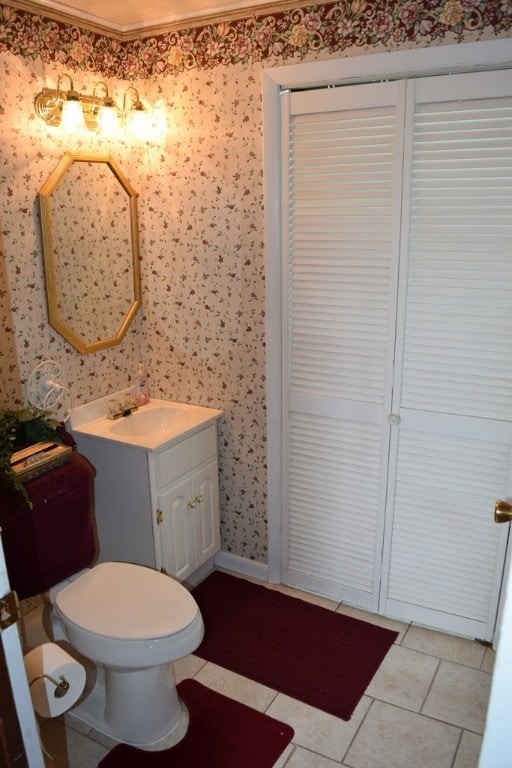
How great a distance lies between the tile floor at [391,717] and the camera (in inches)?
77.3

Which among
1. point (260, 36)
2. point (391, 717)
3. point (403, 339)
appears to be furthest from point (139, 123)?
point (391, 717)

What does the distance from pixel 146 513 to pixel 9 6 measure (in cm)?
189

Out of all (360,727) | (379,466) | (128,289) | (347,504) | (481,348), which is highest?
(128,289)

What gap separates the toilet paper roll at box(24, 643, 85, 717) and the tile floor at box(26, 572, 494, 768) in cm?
36

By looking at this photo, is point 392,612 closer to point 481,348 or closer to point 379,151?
point 481,348

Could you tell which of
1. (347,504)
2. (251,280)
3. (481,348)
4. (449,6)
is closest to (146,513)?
(347,504)

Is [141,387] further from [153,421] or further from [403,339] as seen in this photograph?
[403,339]

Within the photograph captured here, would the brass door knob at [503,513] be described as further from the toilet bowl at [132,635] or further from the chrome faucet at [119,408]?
the chrome faucet at [119,408]

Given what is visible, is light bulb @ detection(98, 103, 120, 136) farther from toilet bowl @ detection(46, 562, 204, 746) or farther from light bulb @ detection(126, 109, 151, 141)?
toilet bowl @ detection(46, 562, 204, 746)

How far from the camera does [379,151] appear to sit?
2188 millimetres

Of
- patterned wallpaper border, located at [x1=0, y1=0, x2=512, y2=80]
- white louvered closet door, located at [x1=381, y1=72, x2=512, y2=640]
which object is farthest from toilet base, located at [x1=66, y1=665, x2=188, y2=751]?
patterned wallpaper border, located at [x1=0, y1=0, x2=512, y2=80]

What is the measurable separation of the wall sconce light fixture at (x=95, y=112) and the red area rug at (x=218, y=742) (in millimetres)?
2197

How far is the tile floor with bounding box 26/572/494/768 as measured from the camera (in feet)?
6.44

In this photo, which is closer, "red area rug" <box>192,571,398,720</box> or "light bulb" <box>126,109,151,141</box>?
"red area rug" <box>192,571,398,720</box>
